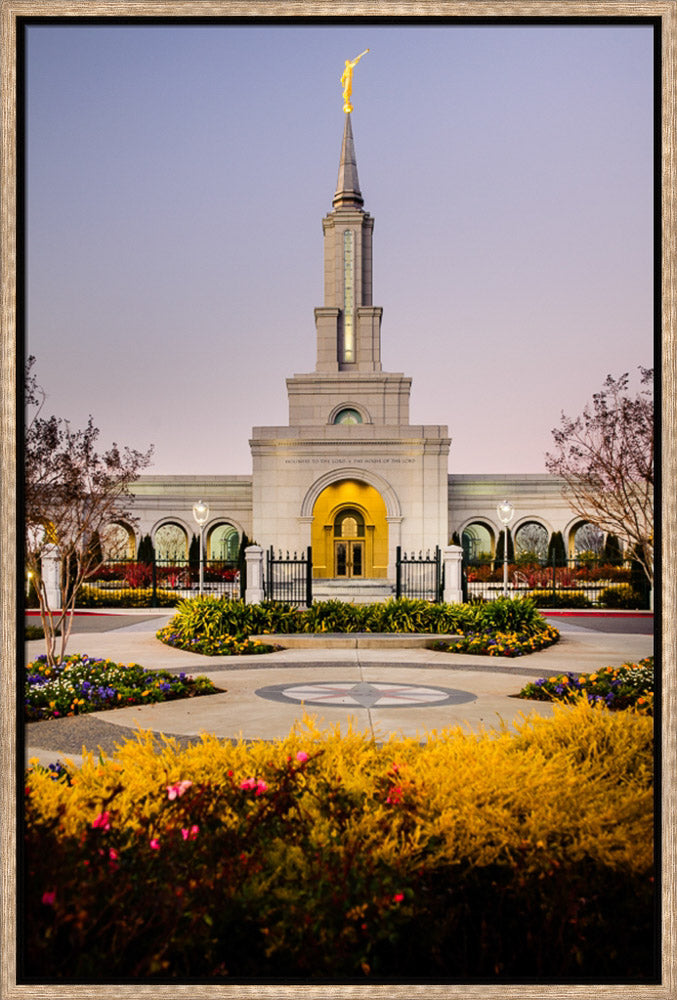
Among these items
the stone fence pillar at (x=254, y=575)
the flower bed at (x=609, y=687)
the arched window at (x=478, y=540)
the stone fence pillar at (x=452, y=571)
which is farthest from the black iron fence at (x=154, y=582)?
the flower bed at (x=609, y=687)

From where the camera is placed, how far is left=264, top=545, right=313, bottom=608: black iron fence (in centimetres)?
2202

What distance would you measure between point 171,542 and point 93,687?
34.0m

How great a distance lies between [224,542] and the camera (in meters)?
42.2

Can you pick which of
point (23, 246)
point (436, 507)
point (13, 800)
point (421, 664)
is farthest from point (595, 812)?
point (436, 507)

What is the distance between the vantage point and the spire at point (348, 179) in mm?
39906

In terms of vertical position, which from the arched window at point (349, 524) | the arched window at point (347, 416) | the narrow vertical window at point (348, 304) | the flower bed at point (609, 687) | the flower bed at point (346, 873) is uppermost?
the narrow vertical window at point (348, 304)

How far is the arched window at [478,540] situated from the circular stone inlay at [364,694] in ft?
103

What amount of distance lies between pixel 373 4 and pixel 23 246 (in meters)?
1.74

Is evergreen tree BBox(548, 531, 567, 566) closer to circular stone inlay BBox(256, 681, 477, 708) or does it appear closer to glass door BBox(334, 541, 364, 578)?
glass door BBox(334, 541, 364, 578)

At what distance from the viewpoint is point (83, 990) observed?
8.51 ft

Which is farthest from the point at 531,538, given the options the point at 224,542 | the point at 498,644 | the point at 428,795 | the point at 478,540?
the point at 428,795

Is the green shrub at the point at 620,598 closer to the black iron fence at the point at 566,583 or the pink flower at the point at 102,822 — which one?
the black iron fence at the point at 566,583

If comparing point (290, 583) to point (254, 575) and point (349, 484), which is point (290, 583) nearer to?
point (254, 575)

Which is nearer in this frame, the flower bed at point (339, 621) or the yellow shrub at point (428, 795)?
the yellow shrub at point (428, 795)
